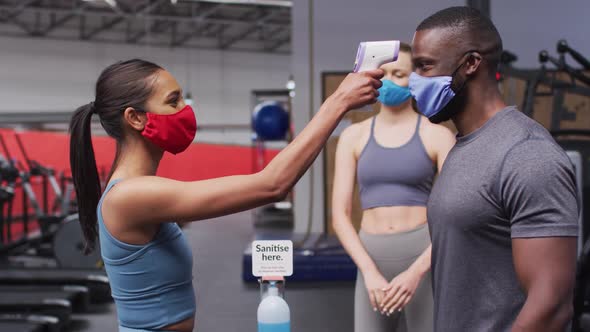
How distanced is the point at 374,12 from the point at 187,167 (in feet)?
25.0

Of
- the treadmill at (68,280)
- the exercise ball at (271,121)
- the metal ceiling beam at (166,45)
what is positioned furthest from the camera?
the metal ceiling beam at (166,45)

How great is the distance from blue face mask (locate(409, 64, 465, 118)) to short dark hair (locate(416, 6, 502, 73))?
7cm

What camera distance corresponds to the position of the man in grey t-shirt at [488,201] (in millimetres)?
1013

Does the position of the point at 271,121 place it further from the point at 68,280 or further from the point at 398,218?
the point at 398,218

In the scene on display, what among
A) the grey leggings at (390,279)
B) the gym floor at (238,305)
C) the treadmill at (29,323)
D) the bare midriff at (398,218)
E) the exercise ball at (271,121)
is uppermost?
the bare midriff at (398,218)

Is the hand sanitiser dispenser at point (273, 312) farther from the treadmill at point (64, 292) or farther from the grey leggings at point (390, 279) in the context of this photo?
the treadmill at point (64, 292)

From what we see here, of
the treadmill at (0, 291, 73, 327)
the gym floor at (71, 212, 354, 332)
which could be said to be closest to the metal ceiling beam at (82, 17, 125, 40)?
the gym floor at (71, 212, 354, 332)

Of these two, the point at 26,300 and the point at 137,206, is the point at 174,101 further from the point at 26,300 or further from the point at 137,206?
the point at 26,300

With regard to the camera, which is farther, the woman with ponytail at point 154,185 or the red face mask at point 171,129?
the red face mask at point 171,129

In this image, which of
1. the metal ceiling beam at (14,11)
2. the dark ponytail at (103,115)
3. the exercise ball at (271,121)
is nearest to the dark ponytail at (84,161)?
the dark ponytail at (103,115)

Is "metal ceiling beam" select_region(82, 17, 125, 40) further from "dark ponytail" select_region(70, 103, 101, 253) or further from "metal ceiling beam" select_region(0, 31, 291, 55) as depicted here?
"dark ponytail" select_region(70, 103, 101, 253)

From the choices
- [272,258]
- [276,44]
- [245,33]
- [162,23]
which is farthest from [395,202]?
[276,44]

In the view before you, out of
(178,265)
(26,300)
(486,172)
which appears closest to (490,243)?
(486,172)

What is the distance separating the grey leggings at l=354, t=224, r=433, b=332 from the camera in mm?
1826
